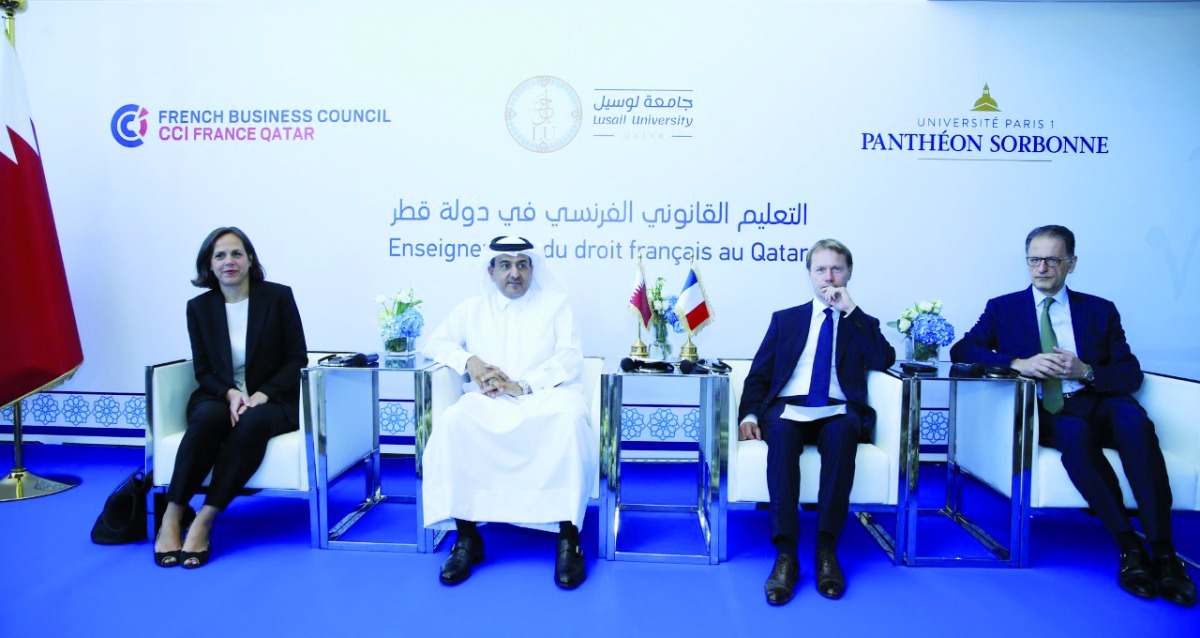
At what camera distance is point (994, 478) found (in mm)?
2643

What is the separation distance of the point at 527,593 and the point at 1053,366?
2218 millimetres

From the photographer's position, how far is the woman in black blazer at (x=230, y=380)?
8.45ft

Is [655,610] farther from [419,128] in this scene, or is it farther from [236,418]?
[419,128]

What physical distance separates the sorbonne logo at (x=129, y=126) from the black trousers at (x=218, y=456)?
2.16 m

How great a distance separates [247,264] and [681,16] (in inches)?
102

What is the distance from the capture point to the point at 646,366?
8.87 feet

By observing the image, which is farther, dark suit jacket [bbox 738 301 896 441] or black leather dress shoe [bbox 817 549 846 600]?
dark suit jacket [bbox 738 301 896 441]

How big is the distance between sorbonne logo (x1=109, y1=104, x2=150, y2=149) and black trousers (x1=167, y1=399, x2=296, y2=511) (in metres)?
2.16

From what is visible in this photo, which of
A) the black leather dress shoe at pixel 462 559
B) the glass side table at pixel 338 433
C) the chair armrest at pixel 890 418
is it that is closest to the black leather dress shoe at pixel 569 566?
the black leather dress shoe at pixel 462 559

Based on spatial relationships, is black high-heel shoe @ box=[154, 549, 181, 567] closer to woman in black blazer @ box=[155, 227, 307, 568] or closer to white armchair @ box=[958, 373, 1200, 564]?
woman in black blazer @ box=[155, 227, 307, 568]

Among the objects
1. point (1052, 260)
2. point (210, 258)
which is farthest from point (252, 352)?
point (1052, 260)

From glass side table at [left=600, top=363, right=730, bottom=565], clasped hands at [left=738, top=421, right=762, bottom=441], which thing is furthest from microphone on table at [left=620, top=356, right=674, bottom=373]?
clasped hands at [left=738, top=421, right=762, bottom=441]

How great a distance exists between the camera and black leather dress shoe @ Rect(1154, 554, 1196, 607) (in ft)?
7.29

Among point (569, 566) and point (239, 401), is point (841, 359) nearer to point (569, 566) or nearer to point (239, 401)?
point (569, 566)
